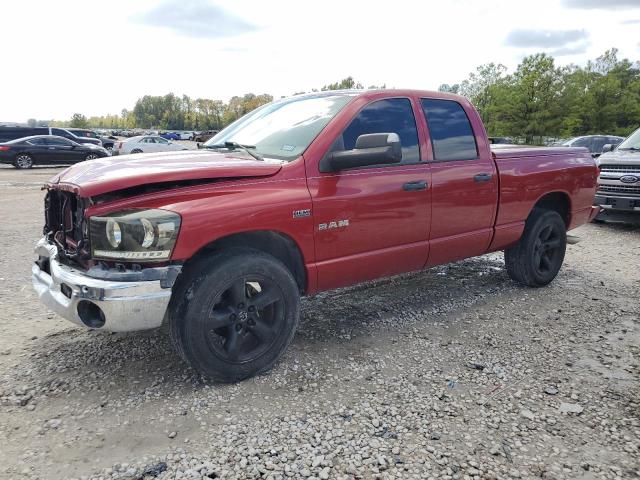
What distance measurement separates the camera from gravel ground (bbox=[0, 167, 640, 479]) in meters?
2.49

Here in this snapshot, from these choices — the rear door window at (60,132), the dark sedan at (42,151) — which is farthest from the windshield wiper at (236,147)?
the rear door window at (60,132)

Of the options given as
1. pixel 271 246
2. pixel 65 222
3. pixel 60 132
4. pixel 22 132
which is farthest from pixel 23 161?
pixel 271 246

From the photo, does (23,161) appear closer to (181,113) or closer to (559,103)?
(559,103)

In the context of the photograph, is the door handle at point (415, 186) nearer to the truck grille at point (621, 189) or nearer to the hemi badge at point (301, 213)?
the hemi badge at point (301, 213)

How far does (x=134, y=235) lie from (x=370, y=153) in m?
1.56

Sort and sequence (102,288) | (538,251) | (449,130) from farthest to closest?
1. (538,251)
2. (449,130)
3. (102,288)

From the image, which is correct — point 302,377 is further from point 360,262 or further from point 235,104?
point 235,104

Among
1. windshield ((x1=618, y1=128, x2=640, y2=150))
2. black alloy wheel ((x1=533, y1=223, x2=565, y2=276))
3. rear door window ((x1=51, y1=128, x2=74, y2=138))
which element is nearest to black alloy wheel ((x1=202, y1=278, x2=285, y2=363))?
black alloy wheel ((x1=533, y1=223, x2=565, y2=276))

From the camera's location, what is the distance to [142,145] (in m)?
25.2

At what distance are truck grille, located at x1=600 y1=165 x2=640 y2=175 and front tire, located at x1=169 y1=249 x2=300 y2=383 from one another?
7.49m

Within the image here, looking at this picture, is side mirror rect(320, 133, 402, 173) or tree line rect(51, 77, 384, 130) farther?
tree line rect(51, 77, 384, 130)

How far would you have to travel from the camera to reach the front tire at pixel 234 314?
297 centimetres

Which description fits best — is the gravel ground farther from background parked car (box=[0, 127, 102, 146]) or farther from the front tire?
background parked car (box=[0, 127, 102, 146])

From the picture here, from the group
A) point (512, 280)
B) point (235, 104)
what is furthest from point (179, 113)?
point (512, 280)
